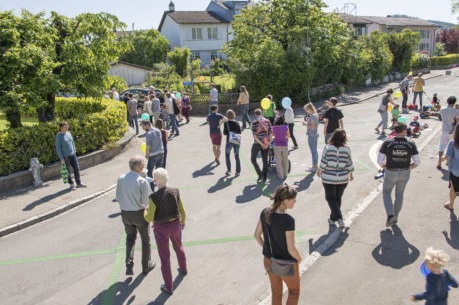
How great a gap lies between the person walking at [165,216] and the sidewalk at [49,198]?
4437 millimetres

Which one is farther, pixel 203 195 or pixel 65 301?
pixel 203 195

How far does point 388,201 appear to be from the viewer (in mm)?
7426

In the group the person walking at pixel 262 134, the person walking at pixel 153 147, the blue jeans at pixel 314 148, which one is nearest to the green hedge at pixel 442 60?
the blue jeans at pixel 314 148

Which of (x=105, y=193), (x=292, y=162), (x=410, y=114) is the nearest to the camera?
(x=105, y=193)

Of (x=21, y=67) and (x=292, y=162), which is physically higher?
(x=21, y=67)

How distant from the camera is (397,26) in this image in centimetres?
7144

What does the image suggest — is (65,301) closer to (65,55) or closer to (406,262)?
(406,262)

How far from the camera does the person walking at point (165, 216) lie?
5.53 meters

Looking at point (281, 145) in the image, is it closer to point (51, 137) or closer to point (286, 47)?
point (51, 137)

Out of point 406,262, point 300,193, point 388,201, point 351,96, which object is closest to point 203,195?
point 300,193

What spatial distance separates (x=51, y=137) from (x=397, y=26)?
71808 millimetres

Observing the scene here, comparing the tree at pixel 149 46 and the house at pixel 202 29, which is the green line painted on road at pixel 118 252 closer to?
the tree at pixel 149 46

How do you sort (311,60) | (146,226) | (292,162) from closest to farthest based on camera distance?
(146,226) < (292,162) < (311,60)

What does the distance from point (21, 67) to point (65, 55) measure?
1967mm
